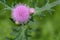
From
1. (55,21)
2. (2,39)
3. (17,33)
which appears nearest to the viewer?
(17,33)

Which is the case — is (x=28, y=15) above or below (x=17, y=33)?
above

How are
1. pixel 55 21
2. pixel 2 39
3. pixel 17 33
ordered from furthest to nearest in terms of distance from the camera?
pixel 55 21
pixel 2 39
pixel 17 33

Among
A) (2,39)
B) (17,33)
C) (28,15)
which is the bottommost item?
(2,39)

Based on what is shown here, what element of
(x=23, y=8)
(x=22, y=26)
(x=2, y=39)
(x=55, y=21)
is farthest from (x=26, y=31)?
(x=55, y=21)

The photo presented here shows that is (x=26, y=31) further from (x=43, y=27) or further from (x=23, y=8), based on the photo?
(x=43, y=27)

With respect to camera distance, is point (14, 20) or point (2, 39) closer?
Result: point (14, 20)
